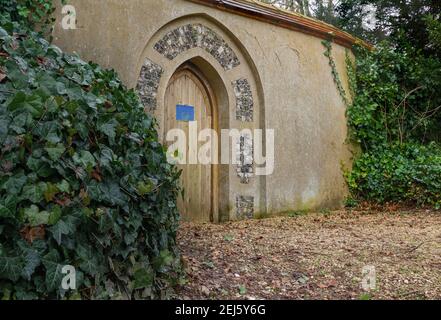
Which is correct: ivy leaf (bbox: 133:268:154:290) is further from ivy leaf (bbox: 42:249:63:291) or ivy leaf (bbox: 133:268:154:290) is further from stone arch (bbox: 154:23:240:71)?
stone arch (bbox: 154:23:240:71)

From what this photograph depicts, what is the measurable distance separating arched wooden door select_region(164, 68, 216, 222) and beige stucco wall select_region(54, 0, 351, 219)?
276 millimetres

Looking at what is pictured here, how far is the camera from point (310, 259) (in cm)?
352

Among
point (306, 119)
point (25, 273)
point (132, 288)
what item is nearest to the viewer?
point (25, 273)

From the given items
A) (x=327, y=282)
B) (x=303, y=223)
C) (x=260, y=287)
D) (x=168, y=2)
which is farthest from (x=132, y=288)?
(x=168, y=2)

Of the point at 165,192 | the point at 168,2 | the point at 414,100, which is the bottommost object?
the point at 165,192

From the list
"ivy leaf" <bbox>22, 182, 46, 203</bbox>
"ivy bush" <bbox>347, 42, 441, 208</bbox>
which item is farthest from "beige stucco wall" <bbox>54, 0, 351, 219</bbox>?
"ivy leaf" <bbox>22, 182, 46, 203</bbox>

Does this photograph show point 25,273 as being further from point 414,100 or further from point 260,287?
point 414,100

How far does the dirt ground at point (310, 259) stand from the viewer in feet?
9.11

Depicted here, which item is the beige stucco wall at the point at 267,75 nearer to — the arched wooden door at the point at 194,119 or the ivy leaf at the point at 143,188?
the arched wooden door at the point at 194,119

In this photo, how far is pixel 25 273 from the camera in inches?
66.7

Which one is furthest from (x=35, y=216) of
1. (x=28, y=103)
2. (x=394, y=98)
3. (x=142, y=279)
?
(x=394, y=98)

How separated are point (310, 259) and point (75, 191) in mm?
2274

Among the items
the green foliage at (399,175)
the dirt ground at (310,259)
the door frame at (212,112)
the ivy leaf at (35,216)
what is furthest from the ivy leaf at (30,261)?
the green foliage at (399,175)

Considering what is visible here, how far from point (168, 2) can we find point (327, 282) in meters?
4.15
